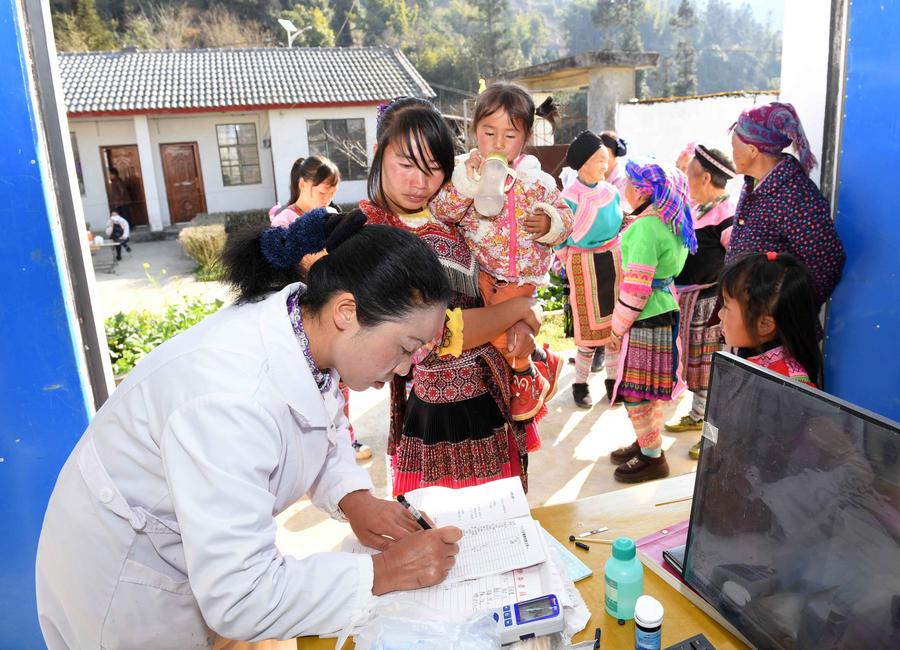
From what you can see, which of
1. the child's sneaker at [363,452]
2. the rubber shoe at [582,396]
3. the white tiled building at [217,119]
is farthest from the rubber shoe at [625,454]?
the white tiled building at [217,119]

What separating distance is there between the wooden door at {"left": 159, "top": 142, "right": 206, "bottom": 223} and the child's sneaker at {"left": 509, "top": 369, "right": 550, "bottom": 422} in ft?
55.0

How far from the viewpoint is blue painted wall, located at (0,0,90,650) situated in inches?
77.2

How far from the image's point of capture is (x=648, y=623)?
3.37 feet

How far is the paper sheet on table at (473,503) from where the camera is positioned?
144 cm

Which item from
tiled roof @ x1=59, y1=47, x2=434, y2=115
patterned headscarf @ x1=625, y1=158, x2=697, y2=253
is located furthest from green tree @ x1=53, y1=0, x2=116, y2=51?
patterned headscarf @ x1=625, y1=158, x2=697, y2=253

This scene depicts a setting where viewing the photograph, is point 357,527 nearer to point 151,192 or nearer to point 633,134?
point 633,134

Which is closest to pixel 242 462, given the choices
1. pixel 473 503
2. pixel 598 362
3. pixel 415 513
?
pixel 415 513

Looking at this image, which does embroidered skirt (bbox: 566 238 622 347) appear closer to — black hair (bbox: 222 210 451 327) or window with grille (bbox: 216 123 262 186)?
black hair (bbox: 222 210 451 327)

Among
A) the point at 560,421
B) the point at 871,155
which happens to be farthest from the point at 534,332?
the point at 560,421

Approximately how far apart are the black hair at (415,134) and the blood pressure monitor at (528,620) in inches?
44.7

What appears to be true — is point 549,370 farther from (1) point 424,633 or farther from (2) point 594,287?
(2) point 594,287

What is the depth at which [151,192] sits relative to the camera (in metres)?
15.8

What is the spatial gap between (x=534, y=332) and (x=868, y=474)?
3.84 feet

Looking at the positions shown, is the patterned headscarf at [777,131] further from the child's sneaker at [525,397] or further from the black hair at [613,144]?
the black hair at [613,144]
